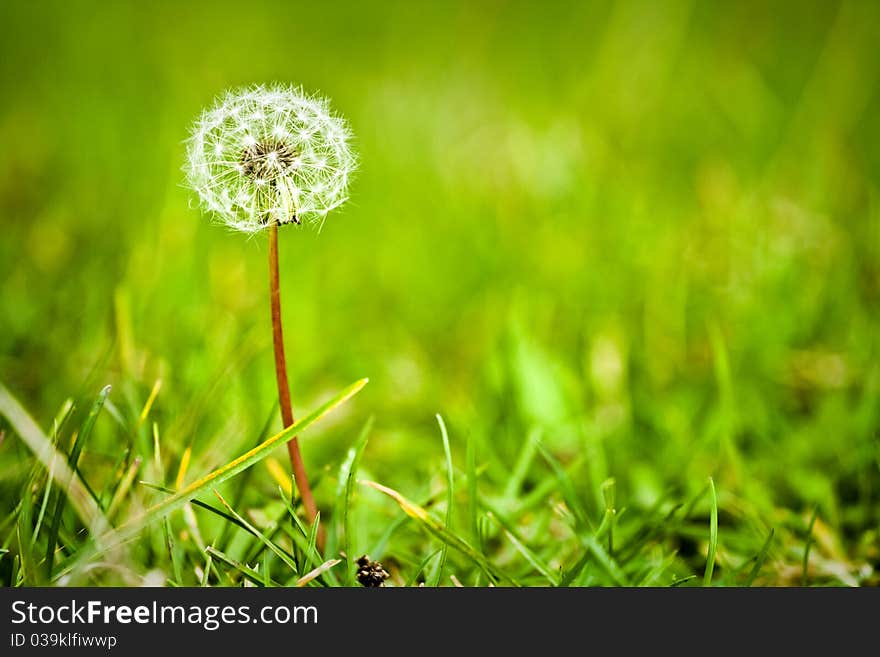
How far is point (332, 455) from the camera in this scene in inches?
51.4

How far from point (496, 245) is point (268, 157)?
4.15 ft

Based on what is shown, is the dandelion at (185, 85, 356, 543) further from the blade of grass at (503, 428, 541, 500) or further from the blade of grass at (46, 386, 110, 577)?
the blade of grass at (503, 428, 541, 500)

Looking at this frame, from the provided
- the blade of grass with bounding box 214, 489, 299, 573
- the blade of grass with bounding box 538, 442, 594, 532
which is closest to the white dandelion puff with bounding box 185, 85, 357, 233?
the blade of grass with bounding box 214, 489, 299, 573

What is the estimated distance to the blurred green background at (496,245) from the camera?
1.29 metres

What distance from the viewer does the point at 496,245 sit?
1965 millimetres

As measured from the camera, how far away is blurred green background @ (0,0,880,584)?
50.6 inches

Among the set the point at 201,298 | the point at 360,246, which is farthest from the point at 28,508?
the point at 360,246

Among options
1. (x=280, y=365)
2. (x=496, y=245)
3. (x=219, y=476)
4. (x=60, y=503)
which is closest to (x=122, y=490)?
(x=60, y=503)

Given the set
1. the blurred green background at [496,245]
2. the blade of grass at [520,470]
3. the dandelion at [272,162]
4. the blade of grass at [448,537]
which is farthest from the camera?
the blurred green background at [496,245]

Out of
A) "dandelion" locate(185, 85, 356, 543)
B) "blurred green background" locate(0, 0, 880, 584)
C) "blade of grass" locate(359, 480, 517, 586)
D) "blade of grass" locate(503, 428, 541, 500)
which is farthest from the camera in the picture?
"blurred green background" locate(0, 0, 880, 584)

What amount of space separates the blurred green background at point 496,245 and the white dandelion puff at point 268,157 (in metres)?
0.36

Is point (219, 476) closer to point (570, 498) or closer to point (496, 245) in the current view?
point (570, 498)

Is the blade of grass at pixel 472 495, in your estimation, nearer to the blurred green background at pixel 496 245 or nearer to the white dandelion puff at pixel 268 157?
the blurred green background at pixel 496 245

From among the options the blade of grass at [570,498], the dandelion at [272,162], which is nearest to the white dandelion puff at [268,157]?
the dandelion at [272,162]
